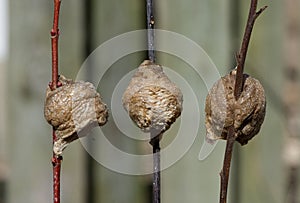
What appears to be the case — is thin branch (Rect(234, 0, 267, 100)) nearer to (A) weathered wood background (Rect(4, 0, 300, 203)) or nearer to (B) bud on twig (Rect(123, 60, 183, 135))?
(B) bud on twig (Rect(123, 60, 183, 135))

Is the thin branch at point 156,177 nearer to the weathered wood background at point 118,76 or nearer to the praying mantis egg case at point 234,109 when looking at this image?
the praying mantis egg case at point 234,109

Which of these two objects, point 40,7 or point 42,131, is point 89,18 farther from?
point 42,131

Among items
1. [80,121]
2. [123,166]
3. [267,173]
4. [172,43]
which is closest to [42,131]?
[123,166]

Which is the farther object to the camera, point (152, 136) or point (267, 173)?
point (267, 173)

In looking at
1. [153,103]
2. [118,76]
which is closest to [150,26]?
[153,103]

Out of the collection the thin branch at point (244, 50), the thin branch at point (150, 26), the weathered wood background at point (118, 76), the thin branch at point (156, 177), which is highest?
the weathered wood background at point (118, 76)

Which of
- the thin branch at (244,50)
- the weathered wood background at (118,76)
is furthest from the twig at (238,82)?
the weathered wood background at (118,76)

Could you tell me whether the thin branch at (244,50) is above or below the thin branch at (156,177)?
above
